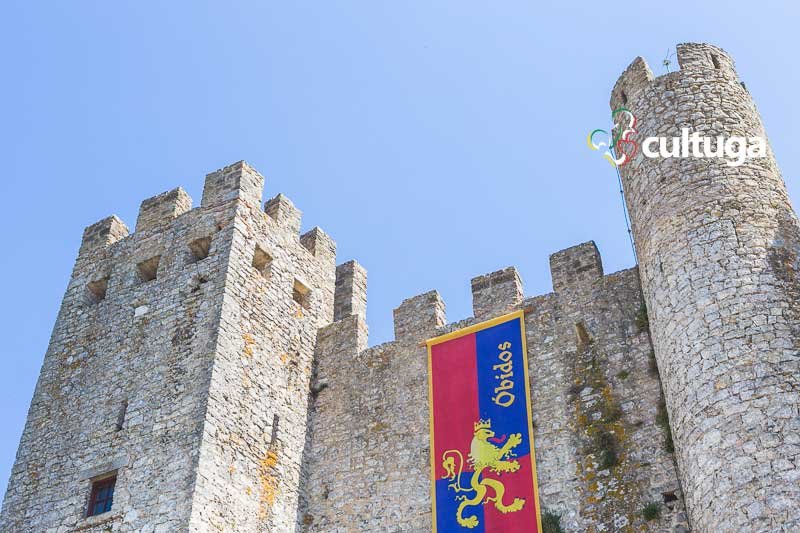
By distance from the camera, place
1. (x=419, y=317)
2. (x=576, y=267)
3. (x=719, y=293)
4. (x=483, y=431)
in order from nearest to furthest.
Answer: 1. (x=719, y=293)
2. (x=483, y=431)
3. (x=576, y=267)
4. (x=419, y=317)

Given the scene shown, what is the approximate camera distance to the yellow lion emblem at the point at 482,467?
10734mm

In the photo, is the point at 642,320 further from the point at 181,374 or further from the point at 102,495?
the point at 102,495

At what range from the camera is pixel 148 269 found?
13.7 metres

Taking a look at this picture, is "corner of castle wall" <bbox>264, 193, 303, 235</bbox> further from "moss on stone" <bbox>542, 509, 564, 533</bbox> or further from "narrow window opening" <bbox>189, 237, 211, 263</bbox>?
"moss on stone" <bbox>542, 509, 564, 533</bbox>

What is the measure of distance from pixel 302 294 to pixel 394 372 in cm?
230

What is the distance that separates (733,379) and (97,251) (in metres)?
9.58

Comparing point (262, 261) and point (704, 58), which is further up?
point (704, 58)

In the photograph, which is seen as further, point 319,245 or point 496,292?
point 319,245

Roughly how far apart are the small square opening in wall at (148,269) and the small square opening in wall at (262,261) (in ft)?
4.61

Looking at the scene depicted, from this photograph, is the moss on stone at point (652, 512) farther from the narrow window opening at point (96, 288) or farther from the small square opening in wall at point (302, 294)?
the narrow window opening at point (96, 288)

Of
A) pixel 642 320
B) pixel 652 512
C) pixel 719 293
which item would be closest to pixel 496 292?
pixel 642 320

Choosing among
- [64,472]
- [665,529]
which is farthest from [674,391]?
[64,472]

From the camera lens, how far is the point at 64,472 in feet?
38.7

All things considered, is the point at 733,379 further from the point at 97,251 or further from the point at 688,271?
the point at 97,251
